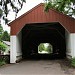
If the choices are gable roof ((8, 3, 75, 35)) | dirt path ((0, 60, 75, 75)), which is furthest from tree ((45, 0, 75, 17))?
dirt path ((0, 60, 75, 75))

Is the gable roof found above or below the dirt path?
above

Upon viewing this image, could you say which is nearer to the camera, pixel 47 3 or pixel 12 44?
pixel 47 3

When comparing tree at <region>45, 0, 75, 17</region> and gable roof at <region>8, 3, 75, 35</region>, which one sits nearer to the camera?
tree at <region>45, 0, 75, 17</region>

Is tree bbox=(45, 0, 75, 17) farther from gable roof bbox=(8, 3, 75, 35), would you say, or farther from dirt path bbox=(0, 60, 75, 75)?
dirt path bbox=(0, 60, 75, 75)

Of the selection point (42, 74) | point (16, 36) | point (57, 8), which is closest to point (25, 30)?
point (16, 36)

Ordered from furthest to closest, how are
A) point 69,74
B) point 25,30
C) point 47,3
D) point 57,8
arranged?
point 25,30
point 57,8
point 47,3
point 69,74

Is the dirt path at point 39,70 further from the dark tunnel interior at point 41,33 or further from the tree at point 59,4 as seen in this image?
the dark tunnel interior at point 41,33

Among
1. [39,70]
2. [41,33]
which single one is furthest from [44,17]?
[41,33]

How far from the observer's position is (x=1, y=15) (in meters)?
20.4

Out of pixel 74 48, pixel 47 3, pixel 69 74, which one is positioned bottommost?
pixel 69 74

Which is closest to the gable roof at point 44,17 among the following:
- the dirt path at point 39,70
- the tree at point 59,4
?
the tree at point 59,4

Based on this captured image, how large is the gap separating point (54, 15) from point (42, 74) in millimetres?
9028

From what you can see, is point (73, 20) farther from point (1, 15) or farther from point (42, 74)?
point (42, 74)

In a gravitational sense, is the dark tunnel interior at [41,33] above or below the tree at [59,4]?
below
